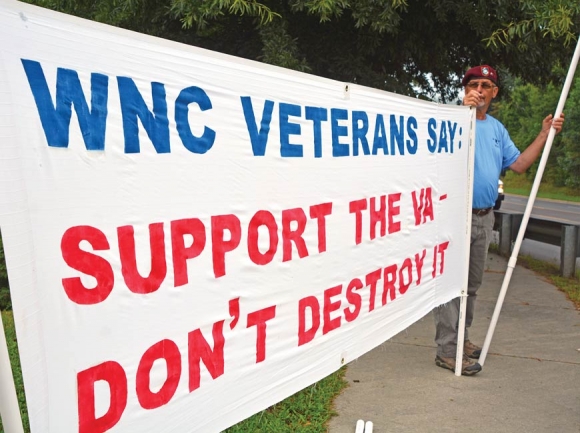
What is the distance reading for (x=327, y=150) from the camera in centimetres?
312

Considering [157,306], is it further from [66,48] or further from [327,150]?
[327,150]

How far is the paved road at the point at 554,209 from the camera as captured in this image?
2175cm

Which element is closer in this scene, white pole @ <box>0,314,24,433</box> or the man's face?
white pole @ <box>0,314,24,433</box>

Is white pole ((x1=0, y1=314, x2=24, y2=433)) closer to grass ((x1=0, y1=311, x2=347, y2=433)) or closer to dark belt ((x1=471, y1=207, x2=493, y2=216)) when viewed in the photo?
grass ((x1=0, y1=311, x2=347, y2=433))

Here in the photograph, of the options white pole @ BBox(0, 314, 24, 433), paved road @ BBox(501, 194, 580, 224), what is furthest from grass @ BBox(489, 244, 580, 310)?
paved road @ BBox(501, 194, 580, 224)

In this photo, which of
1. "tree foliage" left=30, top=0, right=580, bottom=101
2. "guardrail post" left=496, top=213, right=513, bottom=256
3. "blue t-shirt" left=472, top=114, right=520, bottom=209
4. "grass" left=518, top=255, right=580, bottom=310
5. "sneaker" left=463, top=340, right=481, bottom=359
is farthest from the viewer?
"guardrail post" left=496, top=213, right=513, bottom=256

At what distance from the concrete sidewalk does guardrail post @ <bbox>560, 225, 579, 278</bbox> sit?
2751mm

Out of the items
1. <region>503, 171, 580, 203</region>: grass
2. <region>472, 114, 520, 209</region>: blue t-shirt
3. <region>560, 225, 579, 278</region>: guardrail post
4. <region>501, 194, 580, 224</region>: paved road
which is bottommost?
<region>503, 171, 580, 203</region>: grass

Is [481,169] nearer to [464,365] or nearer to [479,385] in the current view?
[464,365]

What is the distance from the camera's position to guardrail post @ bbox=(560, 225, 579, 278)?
367 inches

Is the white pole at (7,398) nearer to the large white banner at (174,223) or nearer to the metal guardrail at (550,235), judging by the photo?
the large white banner at (174,223)

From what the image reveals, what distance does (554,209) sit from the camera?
2552 cm

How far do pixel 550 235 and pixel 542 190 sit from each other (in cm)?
2787

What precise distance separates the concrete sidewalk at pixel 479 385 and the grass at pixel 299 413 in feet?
0.27
